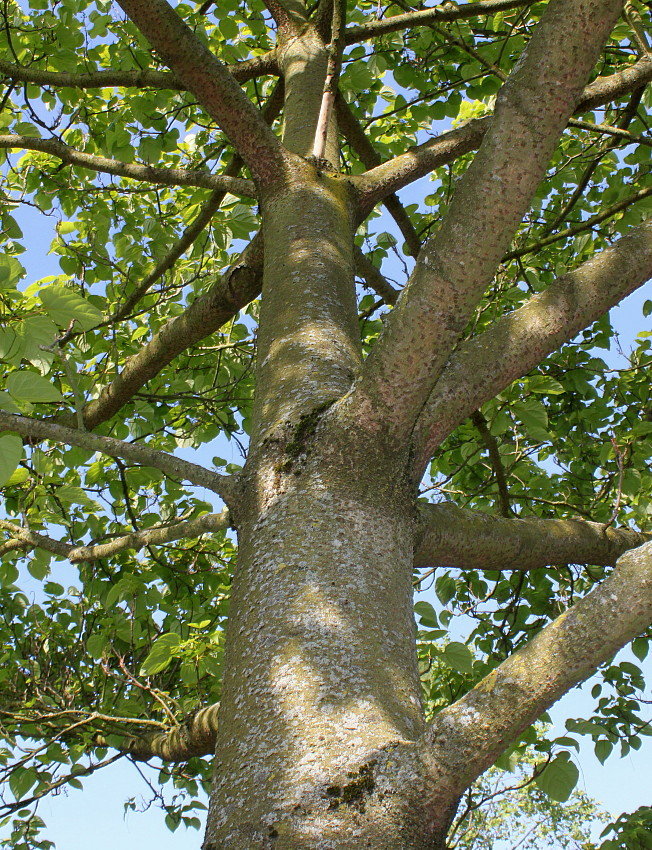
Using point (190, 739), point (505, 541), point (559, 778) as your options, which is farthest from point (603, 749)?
point (190, 739)

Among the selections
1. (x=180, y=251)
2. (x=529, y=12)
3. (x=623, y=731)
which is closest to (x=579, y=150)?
(x=529, y=12)

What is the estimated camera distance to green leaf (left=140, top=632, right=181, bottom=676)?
2.62m

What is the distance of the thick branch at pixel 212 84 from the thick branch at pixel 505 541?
5.34ft

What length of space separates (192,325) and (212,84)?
1155mm

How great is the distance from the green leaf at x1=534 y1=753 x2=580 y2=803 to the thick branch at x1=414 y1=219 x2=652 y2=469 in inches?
39.0

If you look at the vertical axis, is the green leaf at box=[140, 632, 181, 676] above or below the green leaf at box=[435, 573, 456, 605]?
below

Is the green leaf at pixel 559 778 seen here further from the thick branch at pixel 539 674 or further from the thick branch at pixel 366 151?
the thick branch at pixel 366 151

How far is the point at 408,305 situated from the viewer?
1635 mm

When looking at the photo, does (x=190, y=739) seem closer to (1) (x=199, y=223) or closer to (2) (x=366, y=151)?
(1) (x=199, y=223)

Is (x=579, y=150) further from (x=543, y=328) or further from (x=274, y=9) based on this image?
(x=543, y=328)

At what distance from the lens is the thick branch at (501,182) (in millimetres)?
1585

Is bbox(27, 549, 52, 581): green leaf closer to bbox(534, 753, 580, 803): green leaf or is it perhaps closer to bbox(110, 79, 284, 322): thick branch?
bbox(110, 79, 284, 322): thick branch

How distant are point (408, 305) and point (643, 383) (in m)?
4.03

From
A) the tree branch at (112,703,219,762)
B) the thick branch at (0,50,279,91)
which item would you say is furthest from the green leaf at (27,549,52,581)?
the thick branch at (0,50,279,91)
